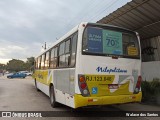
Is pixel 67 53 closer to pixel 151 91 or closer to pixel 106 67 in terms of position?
pixel 106 67

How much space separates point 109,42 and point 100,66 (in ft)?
2.92

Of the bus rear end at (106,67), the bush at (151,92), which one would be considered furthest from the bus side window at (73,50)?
the bush at (151,92)

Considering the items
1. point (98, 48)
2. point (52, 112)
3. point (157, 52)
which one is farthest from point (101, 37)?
point (157, 52)

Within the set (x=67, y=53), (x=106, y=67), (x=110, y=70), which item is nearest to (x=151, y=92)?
(x=110, y=70)

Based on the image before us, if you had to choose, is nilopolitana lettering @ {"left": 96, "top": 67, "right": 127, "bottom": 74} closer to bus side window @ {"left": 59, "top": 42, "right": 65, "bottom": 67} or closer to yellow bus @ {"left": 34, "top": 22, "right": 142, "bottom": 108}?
yellow bus @ {"left": 34, "top": 22, "right": 142, "bottom": 108}

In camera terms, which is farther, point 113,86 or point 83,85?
point 113,86

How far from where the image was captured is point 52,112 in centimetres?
998

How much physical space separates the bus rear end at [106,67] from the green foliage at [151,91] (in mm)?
3019

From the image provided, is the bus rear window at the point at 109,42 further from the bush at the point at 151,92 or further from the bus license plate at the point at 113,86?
the bush at the point at 151,92

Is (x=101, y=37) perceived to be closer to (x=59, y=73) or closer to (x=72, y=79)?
(x=72, y=79)

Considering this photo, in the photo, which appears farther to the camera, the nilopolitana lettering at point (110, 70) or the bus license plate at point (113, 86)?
the bus license plate at point (113, 86)

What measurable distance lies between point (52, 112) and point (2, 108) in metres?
2.45

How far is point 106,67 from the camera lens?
27.0 ft

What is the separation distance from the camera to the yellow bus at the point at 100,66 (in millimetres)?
7852
